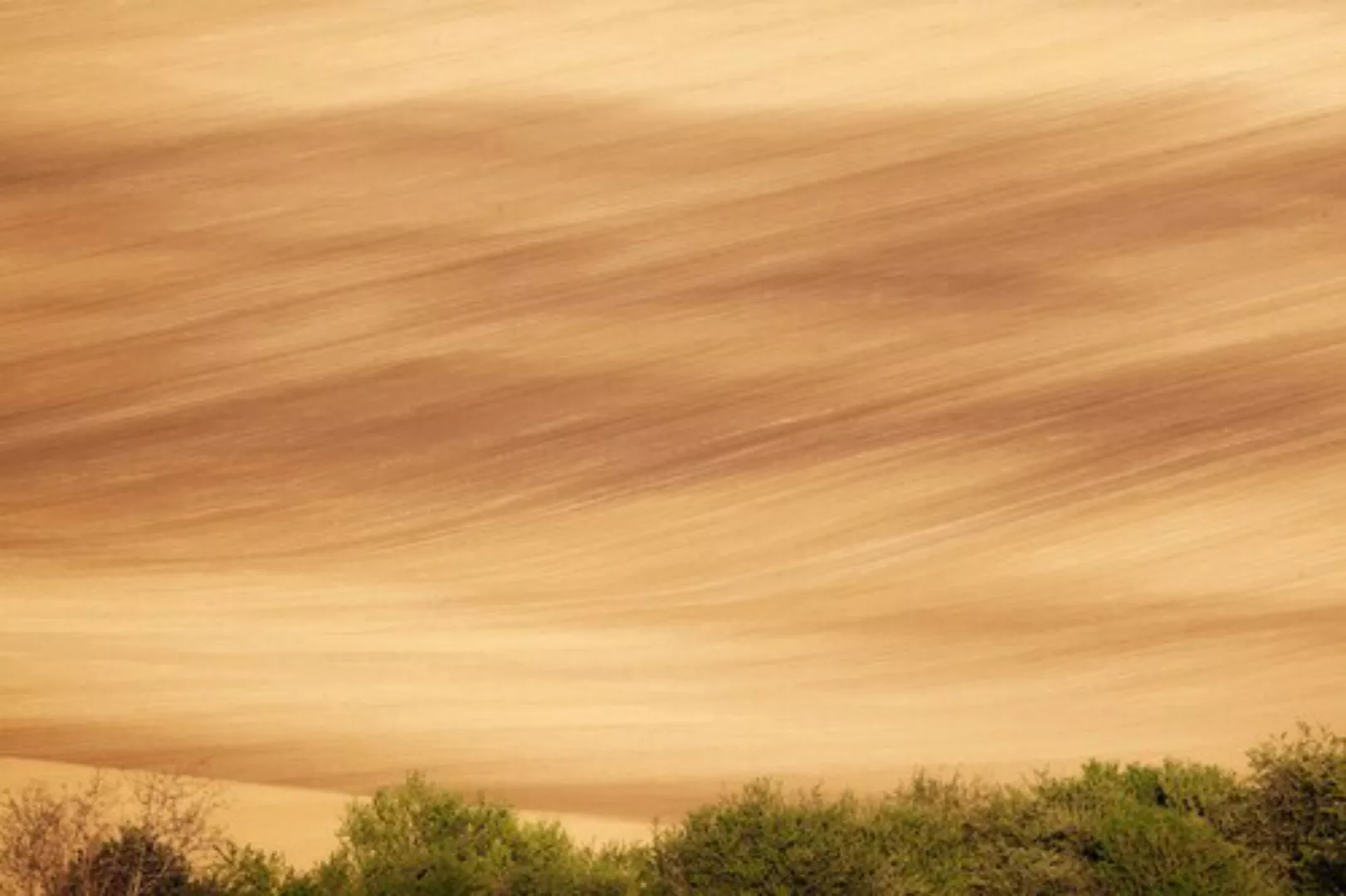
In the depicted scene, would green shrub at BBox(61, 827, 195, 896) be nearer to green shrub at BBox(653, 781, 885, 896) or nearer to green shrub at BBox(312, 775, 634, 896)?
green shrub at BBox(312, 775, 634, 896)

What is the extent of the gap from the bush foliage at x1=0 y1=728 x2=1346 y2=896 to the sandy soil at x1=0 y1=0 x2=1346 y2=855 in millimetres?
3016

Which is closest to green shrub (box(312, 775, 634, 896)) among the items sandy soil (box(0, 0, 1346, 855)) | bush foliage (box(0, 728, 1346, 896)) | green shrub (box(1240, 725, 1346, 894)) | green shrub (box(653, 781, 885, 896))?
bush foliage (box(0, 728, 1346, 896))

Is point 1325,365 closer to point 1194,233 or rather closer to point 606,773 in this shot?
point 1194,233

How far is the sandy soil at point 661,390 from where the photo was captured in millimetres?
20891

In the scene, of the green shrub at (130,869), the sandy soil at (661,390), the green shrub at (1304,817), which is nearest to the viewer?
the green shrub at (130,869)

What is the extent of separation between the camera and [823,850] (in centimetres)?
1415

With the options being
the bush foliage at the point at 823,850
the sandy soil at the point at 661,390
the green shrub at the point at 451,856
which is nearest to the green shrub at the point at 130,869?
the bush foliage at the point at 823,850

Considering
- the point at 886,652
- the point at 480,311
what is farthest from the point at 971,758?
the point at 480,311

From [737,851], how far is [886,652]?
8.08 metres

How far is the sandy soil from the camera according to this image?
20.9 meters

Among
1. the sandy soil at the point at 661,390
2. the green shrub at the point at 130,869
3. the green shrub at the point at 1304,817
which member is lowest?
the green shrub at the point at 130,869

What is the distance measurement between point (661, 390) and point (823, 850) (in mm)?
13712

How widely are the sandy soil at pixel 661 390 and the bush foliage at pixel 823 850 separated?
3.02 metres

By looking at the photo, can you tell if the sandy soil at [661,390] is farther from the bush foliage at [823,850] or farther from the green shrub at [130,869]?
the green shrub at [130,869]
